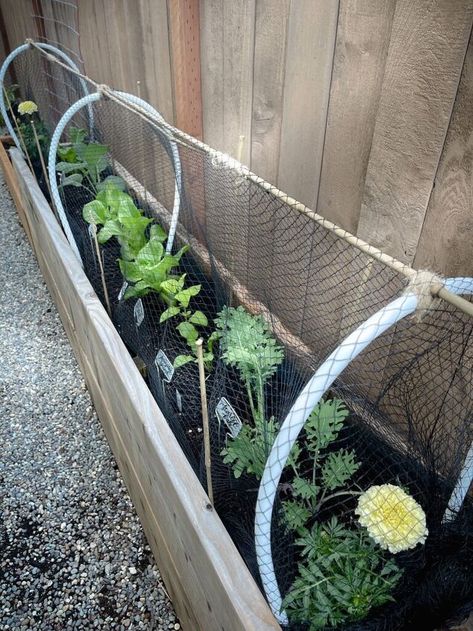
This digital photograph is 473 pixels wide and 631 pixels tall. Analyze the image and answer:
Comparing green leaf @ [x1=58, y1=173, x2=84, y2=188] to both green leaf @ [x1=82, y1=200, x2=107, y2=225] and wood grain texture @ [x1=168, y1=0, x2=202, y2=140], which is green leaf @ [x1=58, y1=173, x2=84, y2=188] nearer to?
green leaf @ [x1=82, y1=200, x2=107, y2=225]

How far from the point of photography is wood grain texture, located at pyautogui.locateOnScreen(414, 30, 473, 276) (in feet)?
2.99

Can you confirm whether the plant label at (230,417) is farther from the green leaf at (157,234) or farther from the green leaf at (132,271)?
the green leaf at (157,234)

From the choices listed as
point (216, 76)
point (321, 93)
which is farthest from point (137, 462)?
point (216, 76)

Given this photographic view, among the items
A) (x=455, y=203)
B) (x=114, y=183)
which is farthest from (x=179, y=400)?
(x=114, y=183)

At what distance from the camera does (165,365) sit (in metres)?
1.50

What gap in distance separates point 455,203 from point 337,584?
0.81 m

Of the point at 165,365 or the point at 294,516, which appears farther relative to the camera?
the point at 165,365

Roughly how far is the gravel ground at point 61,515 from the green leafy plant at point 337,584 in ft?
2.09

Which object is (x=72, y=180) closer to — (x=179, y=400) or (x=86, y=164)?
(x=86, y=164)

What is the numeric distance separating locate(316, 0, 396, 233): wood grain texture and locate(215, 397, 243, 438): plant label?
0.58 metres

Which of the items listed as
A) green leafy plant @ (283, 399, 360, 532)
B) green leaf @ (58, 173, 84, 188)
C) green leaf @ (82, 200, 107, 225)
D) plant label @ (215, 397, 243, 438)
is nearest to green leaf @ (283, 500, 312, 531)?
green leafy plant @ (283, 399, 360, 532)

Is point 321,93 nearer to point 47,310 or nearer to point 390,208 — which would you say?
point 390,208

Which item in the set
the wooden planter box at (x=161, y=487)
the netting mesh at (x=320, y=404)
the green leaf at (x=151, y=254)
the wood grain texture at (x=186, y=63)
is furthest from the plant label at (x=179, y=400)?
the wood grain texture at (x=186, y=63)

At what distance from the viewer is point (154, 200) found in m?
2.42
